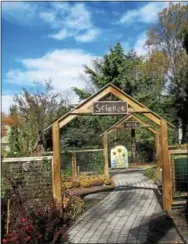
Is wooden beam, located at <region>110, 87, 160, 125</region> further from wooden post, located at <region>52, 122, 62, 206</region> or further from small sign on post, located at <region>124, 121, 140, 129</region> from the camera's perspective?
small sign on post, located at <region>124, 121, 140, 129</region>

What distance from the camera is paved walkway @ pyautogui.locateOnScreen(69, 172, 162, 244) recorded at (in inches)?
312

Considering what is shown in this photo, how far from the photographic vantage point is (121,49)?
103ft

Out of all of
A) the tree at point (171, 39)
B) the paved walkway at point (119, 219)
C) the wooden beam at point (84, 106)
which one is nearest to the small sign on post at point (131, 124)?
the paved walkway at point (119, 219)

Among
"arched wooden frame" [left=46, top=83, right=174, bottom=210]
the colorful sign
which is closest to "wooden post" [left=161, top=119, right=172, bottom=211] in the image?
"arched wooden frame" [left=46, top=83, right=174, bottom=210]

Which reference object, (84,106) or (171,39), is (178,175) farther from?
(171,39)

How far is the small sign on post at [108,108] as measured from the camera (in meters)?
10.0

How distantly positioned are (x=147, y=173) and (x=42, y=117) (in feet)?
43.0

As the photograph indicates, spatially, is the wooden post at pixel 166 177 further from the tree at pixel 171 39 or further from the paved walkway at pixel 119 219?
the tree at pixel 171 39

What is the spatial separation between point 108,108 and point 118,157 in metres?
12.9

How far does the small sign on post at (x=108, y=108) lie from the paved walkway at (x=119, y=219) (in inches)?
97.4

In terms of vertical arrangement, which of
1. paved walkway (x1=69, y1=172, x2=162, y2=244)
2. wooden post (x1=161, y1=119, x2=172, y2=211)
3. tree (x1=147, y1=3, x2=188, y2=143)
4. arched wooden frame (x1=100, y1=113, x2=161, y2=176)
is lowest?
paved walkway (x1=69, y1=172, x2=162, y2=244)

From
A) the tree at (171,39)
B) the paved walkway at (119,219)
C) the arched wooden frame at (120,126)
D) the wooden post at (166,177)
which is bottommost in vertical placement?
the paved walkway at (119,219)

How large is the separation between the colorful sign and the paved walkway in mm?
8153

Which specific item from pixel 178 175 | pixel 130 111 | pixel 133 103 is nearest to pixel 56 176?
pixel 130 111
